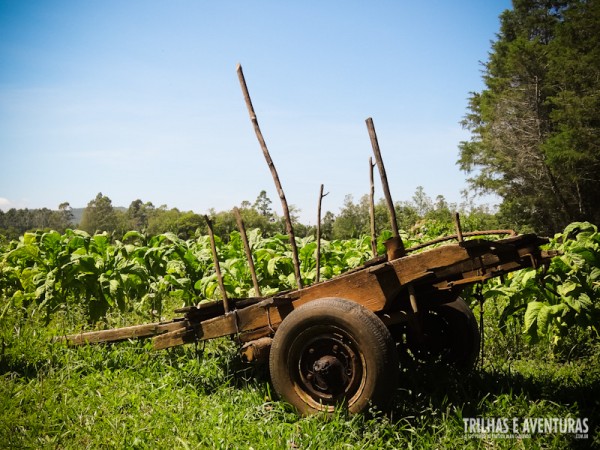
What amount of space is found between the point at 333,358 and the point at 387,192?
4.67 feet

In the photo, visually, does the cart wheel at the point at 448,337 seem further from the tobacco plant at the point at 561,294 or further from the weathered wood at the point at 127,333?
the weathered wood at the point at 127,333

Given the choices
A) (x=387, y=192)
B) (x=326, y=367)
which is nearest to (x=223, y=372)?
(x=326, y=367)

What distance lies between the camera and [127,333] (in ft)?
14.2

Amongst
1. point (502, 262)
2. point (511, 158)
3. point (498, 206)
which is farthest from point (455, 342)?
point (498, 206)

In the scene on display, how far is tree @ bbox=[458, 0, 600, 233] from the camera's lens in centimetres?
3158

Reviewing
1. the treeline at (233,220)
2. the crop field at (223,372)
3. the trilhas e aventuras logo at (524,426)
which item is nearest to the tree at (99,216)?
the treeline at (233,220)

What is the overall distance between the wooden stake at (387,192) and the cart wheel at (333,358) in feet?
2.09

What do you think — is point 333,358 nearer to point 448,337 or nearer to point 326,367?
point 326,367

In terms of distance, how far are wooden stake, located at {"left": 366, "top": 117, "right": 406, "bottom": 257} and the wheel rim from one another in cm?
81

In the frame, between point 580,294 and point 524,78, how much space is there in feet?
136

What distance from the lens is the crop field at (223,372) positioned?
2.92 meters

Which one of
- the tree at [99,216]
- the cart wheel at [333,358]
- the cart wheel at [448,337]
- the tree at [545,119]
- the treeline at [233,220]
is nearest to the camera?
the cart wheel at [333,358]

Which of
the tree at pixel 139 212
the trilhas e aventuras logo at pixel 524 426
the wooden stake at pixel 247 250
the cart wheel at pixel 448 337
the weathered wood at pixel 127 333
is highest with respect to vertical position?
the tree at pixel 139 212

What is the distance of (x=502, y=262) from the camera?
296 cm
